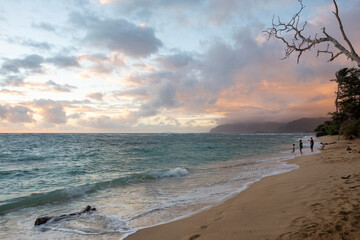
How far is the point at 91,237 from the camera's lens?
5594 mm

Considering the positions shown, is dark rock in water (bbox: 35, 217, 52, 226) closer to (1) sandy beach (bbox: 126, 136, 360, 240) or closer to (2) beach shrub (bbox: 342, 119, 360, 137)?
(1) sandy beach (bbox: 126, 136, 360, 240)

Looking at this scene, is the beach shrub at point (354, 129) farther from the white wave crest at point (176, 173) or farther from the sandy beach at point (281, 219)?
the sandy beach at point (281, 219)

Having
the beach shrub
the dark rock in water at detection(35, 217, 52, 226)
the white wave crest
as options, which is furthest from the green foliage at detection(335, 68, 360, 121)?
the dark rock in water at detection(35, 217, 52, 226)

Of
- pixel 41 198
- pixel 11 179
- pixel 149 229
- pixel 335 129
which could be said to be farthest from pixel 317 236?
pixel 335 129

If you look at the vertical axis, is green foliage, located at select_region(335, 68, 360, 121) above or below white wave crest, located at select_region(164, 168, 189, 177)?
above

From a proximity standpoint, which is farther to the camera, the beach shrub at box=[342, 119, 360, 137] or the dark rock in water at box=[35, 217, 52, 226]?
the beach shrub at box=[342, 119, 360, 137]

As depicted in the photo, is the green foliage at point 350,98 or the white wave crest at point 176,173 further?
the green foliage at point 350,98

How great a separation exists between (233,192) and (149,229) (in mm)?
4652

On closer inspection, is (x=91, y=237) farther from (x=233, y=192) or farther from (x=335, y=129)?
(x=335, y=129)

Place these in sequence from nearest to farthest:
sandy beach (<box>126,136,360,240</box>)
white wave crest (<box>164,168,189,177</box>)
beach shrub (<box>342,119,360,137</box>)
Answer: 1. sandy beach (<box>126,136,360,240</box>)
2. white wave crest (<box>164,168,189,177</box>)
3. beach shrub (<box>342,119,360,137</box>)

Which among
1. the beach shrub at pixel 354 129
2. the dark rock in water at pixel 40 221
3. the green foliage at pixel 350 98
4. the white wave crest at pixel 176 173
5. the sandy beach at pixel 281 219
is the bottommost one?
the white wave crest at pixel 176 173

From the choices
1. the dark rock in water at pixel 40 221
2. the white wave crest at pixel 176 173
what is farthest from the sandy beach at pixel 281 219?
the white wave crest at pixel 176 173

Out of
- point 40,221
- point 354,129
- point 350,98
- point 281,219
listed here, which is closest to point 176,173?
point 40,221

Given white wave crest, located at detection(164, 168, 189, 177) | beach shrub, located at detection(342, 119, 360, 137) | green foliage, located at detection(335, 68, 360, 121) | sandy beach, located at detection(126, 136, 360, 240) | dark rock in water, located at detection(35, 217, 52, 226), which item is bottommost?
white wave crest, located at detection(164, 168, 189, 177)
